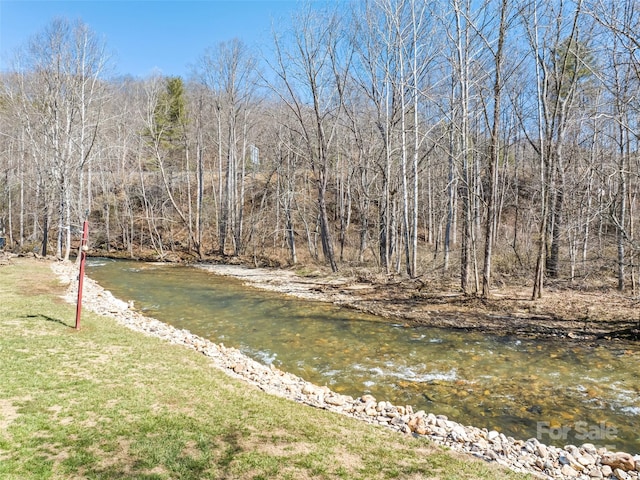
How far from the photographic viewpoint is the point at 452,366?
756 centimetres

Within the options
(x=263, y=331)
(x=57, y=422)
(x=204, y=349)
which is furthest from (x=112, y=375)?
(x=263, y=331)

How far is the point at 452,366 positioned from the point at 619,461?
3.43 metres

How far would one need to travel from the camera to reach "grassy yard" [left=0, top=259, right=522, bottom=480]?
3.50 metres

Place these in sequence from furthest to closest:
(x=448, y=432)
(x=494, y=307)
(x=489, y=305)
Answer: (x=489, y=305) → (x=494, y=307) → (x=448, y=432)

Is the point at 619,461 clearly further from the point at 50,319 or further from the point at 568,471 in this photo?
the point at 50,319

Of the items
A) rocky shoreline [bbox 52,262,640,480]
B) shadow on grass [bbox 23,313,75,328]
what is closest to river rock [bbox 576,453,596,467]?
rocky shoreline [bbox 52,262,640,480]

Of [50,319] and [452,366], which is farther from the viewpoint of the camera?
[50,319]

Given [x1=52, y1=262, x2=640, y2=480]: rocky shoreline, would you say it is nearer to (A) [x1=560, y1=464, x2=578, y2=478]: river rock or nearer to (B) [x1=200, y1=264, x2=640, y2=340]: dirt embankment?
(A) [x1=560, y1=464, x2=578, y2=478]: river rock

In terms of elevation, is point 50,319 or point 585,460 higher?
point 50,319

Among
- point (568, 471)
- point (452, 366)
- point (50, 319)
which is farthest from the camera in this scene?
point (50, 319)

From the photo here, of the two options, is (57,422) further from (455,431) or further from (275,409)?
(455,431)

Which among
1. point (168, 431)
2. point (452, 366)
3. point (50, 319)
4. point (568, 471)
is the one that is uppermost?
point (50, 319)

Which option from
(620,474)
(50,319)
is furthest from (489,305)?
(50,319)

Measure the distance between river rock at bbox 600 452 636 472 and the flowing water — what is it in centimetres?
61
